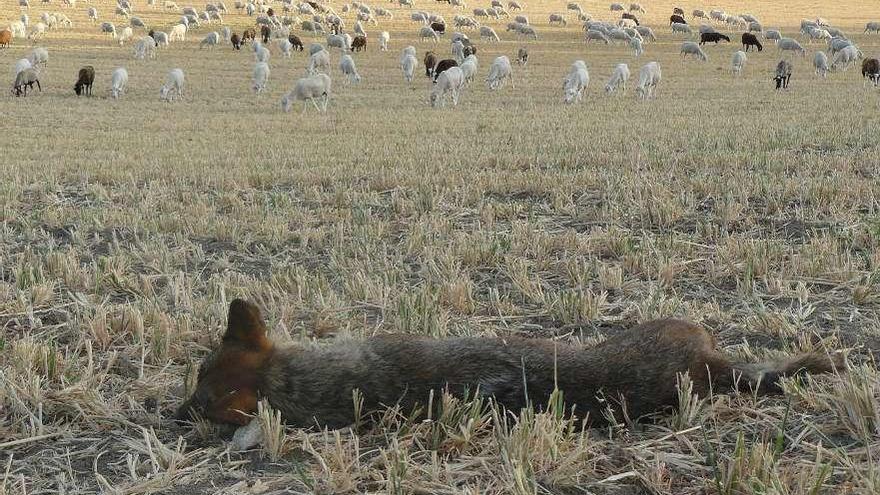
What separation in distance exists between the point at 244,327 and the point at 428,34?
48038 millimetres

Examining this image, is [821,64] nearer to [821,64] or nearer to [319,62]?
[821,64]

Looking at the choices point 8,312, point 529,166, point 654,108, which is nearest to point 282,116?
point 654,108

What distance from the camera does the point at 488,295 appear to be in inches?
224

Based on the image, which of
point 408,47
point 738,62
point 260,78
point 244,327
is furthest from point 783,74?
point 244,327

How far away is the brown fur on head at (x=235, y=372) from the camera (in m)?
3.53

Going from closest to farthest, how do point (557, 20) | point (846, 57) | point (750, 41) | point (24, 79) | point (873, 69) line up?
1. point (24, 79)
2. point (873, 69)
3. point (846, 57)
4. point (750, 41)
5. point (557, 20)

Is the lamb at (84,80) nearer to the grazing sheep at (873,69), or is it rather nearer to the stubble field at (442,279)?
the stubble field at (442,279)

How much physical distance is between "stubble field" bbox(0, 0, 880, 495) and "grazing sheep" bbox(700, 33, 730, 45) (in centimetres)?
3298

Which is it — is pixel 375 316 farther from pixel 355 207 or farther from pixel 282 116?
pixel 282 116

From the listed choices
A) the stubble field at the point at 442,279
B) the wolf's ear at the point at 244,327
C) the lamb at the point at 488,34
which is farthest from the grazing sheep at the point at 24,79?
the lamb at the point at 488,34

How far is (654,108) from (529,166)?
10483 millimetres

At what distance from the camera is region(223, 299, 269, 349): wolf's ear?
12.1ft

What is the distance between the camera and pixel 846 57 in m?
36.7

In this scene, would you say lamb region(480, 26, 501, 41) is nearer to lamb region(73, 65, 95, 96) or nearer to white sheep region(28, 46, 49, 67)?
white sheep region(28, 46, 49, 67)
